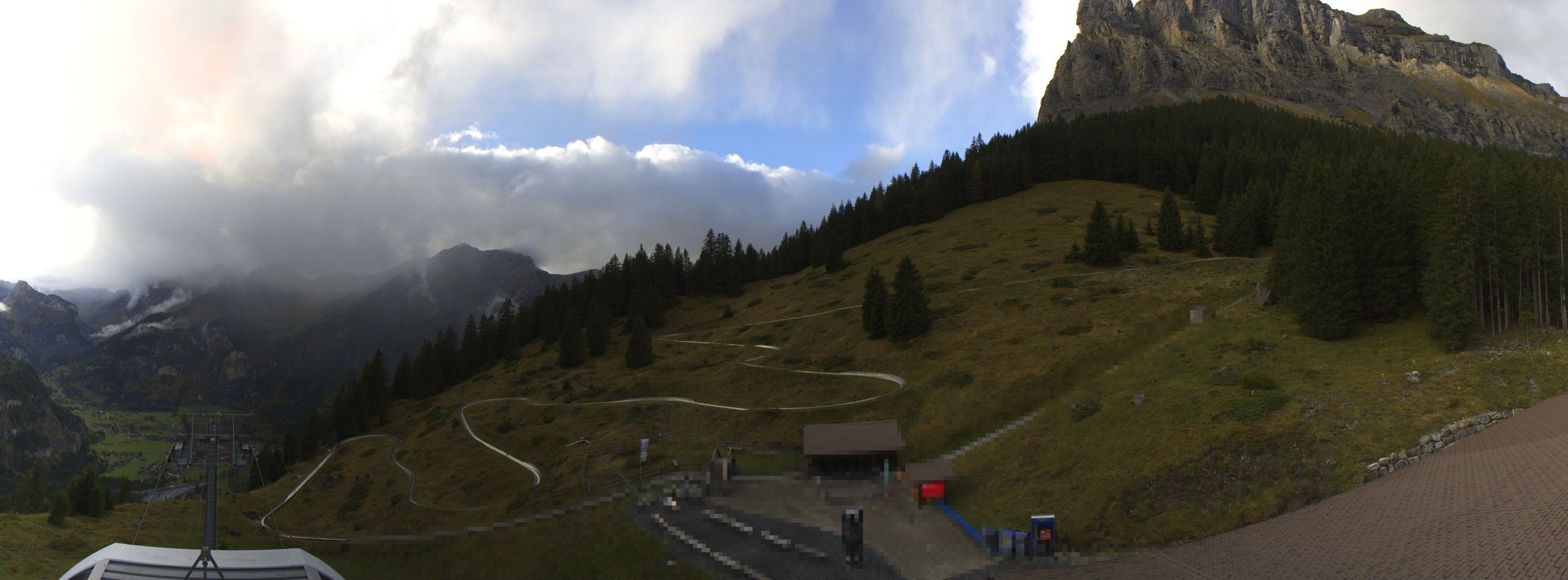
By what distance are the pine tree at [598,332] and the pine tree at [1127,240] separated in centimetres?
7229

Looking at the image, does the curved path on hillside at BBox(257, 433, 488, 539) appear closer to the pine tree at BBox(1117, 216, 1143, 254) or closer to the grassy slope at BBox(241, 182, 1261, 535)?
the grassy slope at BBox(241, 182, 1261, 535)

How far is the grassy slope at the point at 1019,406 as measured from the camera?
3688cm

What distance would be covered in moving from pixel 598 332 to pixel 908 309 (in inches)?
2070

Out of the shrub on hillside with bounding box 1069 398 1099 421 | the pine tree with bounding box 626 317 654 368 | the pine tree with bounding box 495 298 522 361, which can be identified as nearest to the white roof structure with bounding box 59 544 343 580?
the shrub on hillside with bounding box 1069 398 1099 421

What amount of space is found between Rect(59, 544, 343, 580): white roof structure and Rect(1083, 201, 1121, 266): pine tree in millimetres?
82564

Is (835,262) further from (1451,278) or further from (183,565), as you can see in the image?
(183,565)

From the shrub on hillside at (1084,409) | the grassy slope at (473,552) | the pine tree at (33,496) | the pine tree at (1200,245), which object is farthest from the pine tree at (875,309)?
the pine tree at (33,496)

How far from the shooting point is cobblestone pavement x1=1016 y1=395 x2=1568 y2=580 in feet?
78.4

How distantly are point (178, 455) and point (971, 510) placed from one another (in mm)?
36514

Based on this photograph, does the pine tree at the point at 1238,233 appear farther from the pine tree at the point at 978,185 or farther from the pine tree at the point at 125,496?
the pine tree at the point at 125,496

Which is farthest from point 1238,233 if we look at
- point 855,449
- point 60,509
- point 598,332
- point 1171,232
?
point 60,509

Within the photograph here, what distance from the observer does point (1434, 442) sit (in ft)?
116

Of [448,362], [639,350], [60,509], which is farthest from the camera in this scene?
[448,362]

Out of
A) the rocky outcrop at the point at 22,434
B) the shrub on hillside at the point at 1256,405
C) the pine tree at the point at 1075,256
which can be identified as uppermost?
the pine tree at the point at 1075,256
